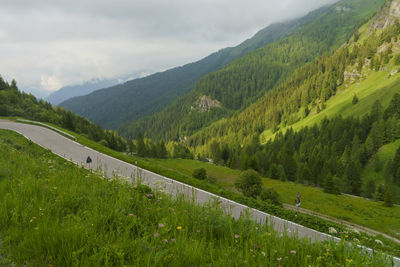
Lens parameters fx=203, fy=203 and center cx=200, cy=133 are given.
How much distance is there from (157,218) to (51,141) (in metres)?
38.4

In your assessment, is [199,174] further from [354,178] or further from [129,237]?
[354,178]

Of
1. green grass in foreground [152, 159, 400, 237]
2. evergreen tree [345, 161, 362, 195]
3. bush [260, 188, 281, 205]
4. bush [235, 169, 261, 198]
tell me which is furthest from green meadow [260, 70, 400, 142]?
bush [260, 188, 281, 205]

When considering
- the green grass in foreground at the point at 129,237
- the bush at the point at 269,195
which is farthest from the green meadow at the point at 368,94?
the green grass in foreground at the point at 129,237

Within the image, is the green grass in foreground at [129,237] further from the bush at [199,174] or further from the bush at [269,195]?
the bush at [199,174]

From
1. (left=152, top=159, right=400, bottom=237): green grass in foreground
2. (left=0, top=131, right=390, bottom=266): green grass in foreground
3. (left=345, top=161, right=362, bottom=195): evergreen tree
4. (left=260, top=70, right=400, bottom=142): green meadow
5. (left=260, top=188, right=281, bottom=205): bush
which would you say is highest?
(left=260, top=70, right=400, bottom=142): green meadow

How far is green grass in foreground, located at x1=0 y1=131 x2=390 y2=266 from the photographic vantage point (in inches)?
95.3

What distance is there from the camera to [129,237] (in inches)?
121

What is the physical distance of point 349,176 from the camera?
9388cm

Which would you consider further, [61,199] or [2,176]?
[2,176]

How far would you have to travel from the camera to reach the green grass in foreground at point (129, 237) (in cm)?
242

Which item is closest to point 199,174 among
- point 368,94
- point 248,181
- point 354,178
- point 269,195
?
point 248,181

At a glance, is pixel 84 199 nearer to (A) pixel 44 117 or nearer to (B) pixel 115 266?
(B) pixel 115 266

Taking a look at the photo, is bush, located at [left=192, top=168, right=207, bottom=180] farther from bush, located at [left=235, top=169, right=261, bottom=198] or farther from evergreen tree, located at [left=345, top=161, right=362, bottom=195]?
evergreen tree, located at [left=345, top=161, right=362, bottom=195]

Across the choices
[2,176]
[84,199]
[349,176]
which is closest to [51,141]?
[2,176]
